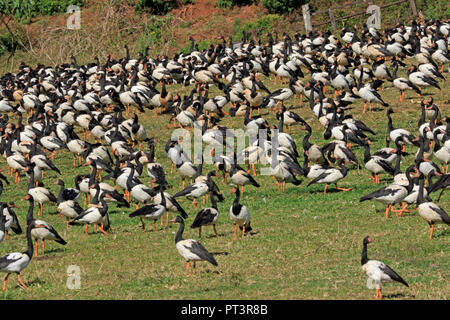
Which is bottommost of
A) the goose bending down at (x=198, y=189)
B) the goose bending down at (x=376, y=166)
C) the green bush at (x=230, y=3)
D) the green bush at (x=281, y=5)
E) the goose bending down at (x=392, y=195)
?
the green bush at (x=230, y=3)

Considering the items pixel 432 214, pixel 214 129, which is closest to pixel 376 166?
pixel 432 214

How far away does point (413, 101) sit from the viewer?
112 feet

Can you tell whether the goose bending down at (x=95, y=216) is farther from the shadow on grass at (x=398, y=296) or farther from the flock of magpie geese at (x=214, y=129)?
the shadow on grass at (x=398, y=296)

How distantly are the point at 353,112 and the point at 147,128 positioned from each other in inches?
343

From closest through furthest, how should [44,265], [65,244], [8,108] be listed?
[44,265], [65,244], [8,108]

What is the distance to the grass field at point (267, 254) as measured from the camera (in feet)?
48.3

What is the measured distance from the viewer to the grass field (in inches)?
579

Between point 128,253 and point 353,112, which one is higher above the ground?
point 128,253

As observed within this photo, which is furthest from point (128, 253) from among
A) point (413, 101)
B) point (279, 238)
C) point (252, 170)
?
point (413, 101)

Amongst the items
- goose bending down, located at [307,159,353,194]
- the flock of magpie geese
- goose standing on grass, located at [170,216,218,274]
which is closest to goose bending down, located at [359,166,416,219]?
the flock of magpie geese

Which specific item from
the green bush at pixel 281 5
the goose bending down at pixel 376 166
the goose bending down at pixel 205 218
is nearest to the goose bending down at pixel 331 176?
the goose bending down at pixel 376 166

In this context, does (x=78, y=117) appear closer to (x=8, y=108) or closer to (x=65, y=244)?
(x=8, y=108)

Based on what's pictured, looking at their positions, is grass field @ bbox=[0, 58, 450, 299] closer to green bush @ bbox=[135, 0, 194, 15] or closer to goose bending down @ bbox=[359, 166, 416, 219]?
goose bending down @ bbox=[359, 166, 416, 219]

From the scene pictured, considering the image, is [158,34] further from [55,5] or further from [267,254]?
[267,254]
